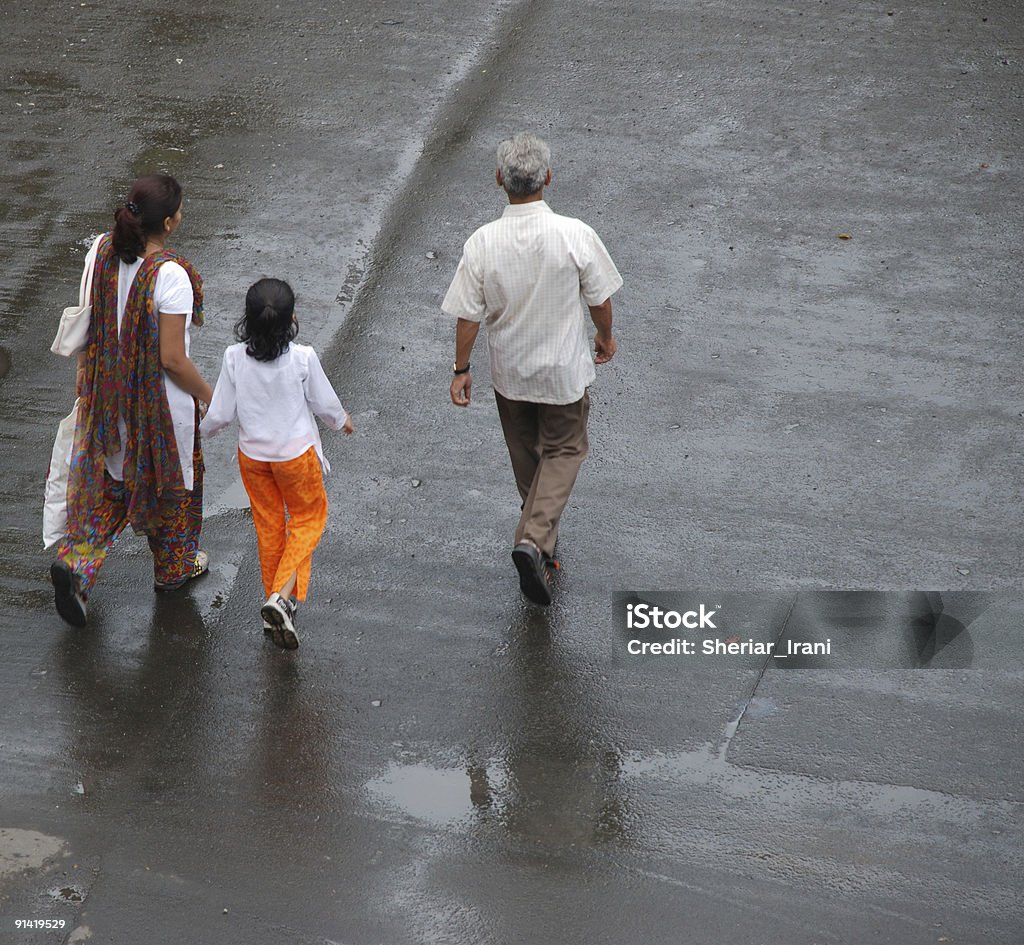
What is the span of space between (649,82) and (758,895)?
21.8 ft

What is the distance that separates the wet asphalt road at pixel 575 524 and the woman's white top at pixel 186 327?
25.3 inches

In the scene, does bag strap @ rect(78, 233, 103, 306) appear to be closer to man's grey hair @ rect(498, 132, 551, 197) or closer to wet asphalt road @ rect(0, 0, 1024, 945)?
wet asphalt road @ rect(0, 0, 1024, 945)

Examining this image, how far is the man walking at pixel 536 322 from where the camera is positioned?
17.4ft

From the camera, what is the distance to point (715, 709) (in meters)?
5.25

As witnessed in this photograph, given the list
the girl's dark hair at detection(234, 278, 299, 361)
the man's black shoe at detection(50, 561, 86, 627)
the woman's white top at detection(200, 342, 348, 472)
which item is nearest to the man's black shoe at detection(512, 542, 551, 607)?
the woman's white top at detection(200, 342, 348, 472)

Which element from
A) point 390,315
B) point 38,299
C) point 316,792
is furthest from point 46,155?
point 316,792

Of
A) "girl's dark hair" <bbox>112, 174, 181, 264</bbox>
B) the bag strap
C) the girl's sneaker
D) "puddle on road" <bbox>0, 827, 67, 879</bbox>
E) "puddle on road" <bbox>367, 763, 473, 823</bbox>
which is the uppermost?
"girl's dark hair" <bbox>112, 174, 181, 264</bbox>

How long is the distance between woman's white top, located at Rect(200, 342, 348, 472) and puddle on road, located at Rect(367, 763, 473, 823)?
132 centimetres

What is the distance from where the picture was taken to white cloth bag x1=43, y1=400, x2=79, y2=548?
5586 millimetres

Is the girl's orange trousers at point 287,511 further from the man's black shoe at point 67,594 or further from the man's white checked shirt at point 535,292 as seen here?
the man's white checked shirt at point 535,292

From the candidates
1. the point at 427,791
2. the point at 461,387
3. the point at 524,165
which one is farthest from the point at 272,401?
the point at 427,791

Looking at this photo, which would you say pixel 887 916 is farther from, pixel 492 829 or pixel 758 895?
pixel 492 829

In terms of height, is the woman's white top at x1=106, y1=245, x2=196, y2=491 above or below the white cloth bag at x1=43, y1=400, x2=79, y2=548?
above

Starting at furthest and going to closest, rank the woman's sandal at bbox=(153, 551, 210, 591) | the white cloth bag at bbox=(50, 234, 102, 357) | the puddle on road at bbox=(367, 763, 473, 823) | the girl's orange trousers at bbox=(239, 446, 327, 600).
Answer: the woman's sandal at bbox=(153, 551, 210, 591), the girl's orange trousers at bbox=(239, 446, 327, 600), the white cloth bag at bbox=(50, 234, 102, 357), the puddle on road at bbox=(367, 763, 473, 823)
